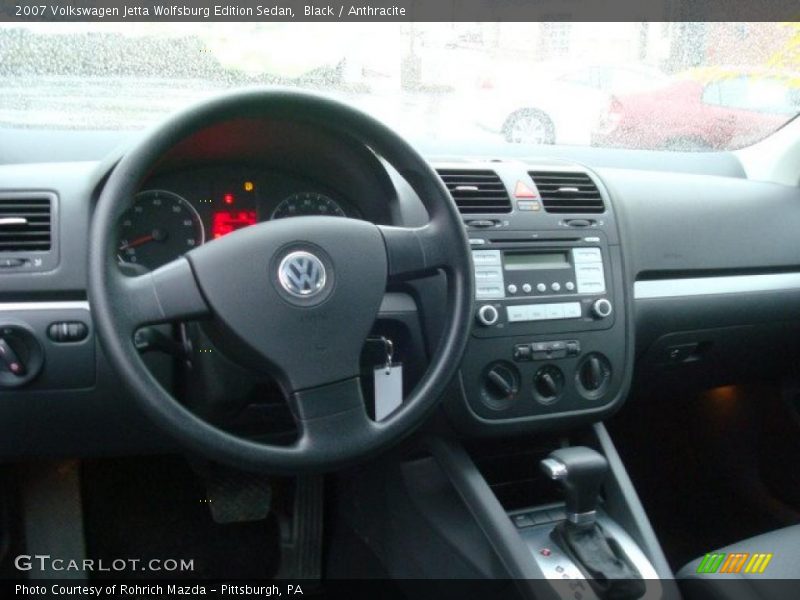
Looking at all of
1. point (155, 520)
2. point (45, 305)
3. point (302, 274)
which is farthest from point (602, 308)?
point (155, 520)

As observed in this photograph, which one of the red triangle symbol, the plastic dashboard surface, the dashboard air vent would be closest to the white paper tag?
the plastic dashboard surface

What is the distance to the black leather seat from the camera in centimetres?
156

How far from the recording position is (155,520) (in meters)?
2.15

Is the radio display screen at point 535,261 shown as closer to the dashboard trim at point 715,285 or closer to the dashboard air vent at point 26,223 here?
the dashboard trim at point 715,285

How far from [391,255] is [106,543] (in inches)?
48.8

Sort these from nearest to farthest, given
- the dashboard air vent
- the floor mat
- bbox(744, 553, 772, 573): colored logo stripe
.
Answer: the dashboard air vent, bbox(744, 553, 772, 573): colored logo stripe, the floor mat

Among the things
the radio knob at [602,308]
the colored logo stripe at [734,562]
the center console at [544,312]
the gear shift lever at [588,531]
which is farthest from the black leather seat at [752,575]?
the radio knob at [602,308]

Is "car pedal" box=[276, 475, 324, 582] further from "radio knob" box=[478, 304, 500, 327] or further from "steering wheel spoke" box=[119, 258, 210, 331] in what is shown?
"steering wheel spoke" box=[119, 258, 210, 331]

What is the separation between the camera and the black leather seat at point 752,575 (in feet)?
5.11

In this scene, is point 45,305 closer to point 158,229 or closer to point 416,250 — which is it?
point 158,229

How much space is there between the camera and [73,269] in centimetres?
151

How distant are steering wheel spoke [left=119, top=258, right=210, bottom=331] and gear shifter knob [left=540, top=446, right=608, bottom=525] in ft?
2.53

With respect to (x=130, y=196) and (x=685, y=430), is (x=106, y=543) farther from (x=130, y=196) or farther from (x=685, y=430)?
(x=685, y=430)
